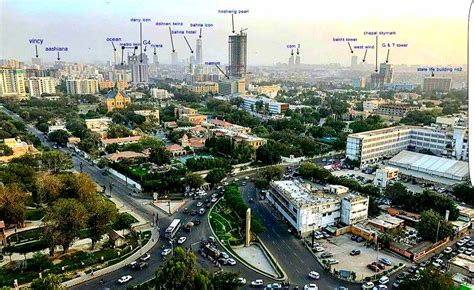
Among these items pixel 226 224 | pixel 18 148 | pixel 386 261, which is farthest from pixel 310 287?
pixel 18 148

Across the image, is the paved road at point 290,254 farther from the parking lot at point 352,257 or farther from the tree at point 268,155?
the tree at point 268,155

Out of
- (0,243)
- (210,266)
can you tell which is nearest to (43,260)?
(0,243)

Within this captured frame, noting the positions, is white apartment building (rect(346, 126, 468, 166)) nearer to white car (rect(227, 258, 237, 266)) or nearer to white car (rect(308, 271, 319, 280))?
white car (rect(308, 271, 319, 280))

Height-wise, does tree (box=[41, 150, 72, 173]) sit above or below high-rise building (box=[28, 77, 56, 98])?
below

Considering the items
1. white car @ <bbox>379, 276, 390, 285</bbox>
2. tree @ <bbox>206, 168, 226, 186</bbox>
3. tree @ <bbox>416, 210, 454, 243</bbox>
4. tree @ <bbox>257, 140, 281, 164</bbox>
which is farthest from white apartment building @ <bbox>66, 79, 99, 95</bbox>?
white car @ <bbox>379, 276, 390, 285</bbox>

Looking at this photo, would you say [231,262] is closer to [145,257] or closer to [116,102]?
[145,257]
